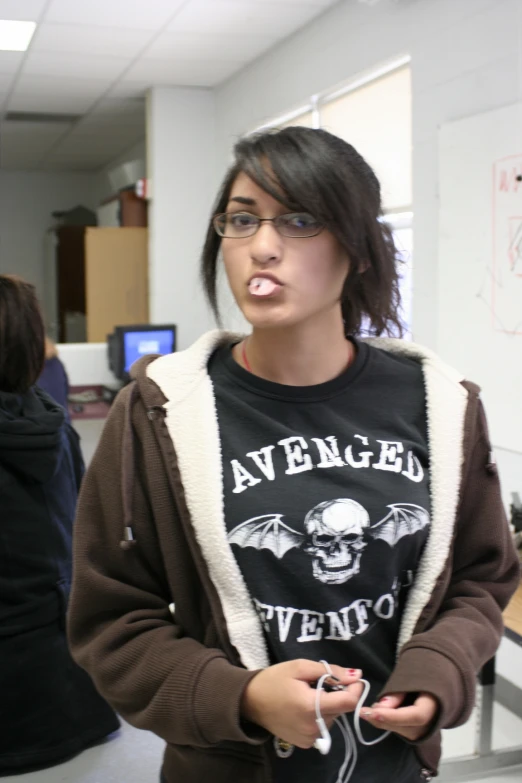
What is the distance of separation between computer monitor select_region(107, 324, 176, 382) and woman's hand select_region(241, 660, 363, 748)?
15.0ft

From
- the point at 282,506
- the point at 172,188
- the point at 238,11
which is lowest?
the point at 282,506

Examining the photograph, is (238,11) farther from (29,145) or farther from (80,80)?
(29,145)

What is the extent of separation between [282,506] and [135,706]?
252 millimetres

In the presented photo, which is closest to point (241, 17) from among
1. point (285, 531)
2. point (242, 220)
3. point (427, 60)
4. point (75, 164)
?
point (427, 60)

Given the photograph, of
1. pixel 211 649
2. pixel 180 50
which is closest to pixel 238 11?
pixel 180 50

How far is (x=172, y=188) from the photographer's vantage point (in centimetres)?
593

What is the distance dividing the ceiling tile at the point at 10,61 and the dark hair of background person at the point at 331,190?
4521mm

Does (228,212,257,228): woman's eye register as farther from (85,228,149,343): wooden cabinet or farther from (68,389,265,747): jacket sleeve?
(85,228,149,343): wooden cabinet

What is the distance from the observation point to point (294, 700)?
765 mm

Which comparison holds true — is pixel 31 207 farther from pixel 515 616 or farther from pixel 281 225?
→ pixel 281 225

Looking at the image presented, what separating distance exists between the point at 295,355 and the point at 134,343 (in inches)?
182

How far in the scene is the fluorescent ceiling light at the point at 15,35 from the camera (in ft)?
14.2

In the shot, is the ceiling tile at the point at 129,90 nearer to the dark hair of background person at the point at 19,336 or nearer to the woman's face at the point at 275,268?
the dark hair of background person at the point at 19,336

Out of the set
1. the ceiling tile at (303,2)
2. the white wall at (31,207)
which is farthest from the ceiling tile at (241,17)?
the white wall at (31,207)
